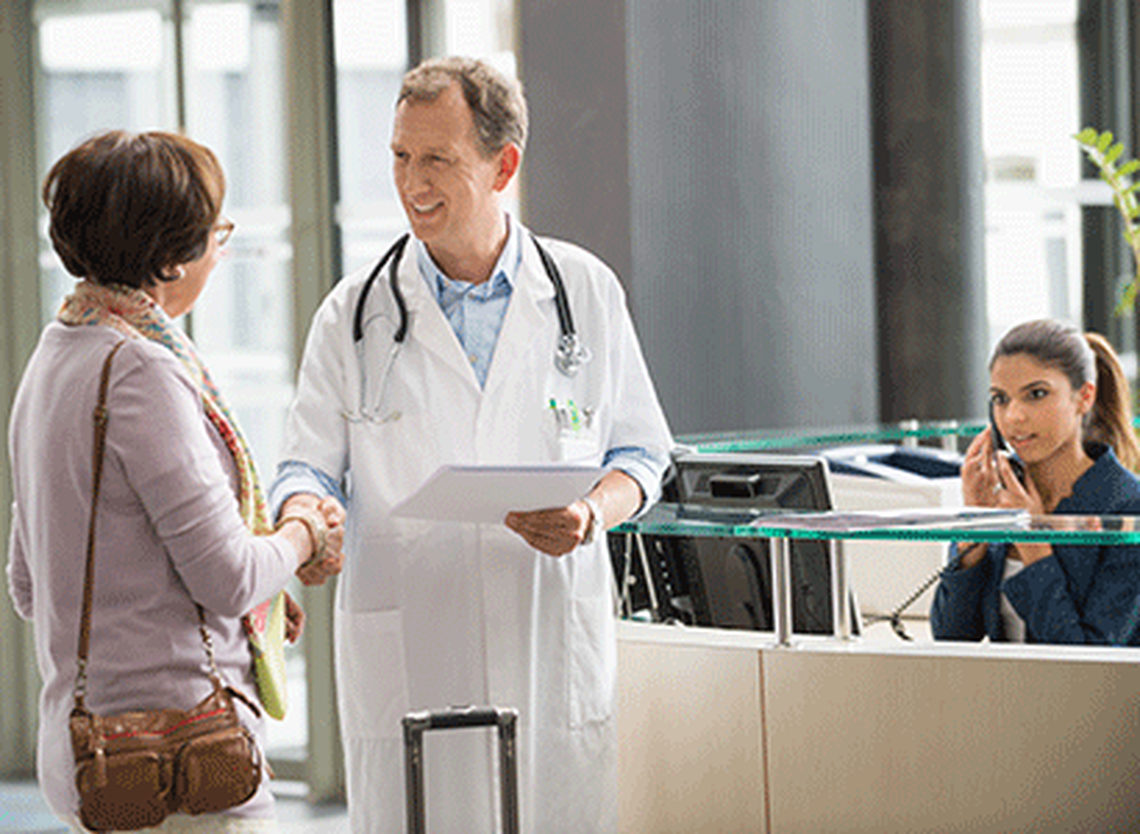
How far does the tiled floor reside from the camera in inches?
217

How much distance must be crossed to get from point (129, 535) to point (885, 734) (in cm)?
132

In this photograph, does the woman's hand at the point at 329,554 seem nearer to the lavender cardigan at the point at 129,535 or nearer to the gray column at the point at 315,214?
the lavender cardigan at the point at 129,535

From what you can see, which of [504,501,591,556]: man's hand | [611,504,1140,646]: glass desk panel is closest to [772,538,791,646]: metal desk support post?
[611,504,1140,646]: glass desk panel

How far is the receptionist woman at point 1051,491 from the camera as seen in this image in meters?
2.81

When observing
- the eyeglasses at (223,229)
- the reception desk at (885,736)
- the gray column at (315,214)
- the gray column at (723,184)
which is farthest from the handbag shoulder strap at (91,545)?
the gray column at (315,214)

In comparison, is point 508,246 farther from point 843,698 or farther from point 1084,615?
point 1084,615

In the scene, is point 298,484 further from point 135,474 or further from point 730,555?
point 730,555

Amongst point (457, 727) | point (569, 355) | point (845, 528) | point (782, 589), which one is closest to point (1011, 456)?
point (782, 589)

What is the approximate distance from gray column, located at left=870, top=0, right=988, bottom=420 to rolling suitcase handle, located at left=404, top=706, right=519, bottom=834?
431 centimetres

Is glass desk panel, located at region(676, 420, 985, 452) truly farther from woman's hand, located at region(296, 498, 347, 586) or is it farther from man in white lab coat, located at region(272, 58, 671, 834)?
woman's hand, located at region(296, 498, 347, 586)

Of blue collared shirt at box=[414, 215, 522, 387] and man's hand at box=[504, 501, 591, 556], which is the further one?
blue collared shirt at box=[414, 215, 522, 387]

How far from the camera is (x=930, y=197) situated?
238 inches

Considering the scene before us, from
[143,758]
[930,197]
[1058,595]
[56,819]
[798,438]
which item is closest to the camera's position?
[143,758]

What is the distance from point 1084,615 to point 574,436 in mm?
1055
